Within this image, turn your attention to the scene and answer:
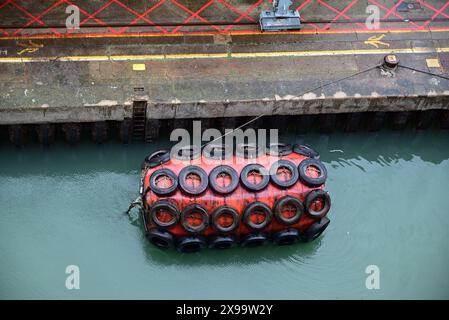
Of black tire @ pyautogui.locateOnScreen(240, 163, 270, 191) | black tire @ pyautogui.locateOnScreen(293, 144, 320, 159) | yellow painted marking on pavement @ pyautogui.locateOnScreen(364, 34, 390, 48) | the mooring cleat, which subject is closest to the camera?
black tire @ pyautogui.locateOnScreen(240, 163, 270, 191)

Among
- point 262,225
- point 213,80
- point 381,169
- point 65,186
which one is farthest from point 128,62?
point 381,169

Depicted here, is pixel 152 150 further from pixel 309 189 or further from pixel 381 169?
pixel 381 169

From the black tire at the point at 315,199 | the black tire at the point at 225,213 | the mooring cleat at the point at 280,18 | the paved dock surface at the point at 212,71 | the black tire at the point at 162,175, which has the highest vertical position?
the mooring cleat at the point at 280,18

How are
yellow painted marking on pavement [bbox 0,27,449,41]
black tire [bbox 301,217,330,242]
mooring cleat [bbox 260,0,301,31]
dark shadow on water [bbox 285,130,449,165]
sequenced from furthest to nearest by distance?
mooring cleat [bbox 260,0,301,31] < dark shadow on water [bbox 285,130,449,165] < yellow painted marking on pavement [bbox 0,27,449,41] < black tire [bbox 301,217,330,242]

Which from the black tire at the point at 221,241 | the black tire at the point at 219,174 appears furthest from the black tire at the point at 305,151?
the black tire at the point at 221,241

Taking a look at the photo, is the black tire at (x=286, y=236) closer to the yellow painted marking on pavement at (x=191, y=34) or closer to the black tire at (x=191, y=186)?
the black tire at (x=191, y=186)

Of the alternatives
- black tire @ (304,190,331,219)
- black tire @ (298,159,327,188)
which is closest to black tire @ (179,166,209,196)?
black tire @ (298,159,327,188)

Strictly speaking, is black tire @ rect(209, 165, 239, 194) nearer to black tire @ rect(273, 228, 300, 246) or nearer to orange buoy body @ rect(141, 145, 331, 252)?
orange buoy body @ rect(141, 145, 331, 252)

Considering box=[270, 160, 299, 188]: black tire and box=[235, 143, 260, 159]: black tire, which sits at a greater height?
box=[235, 143, 260, 159]: black tire
